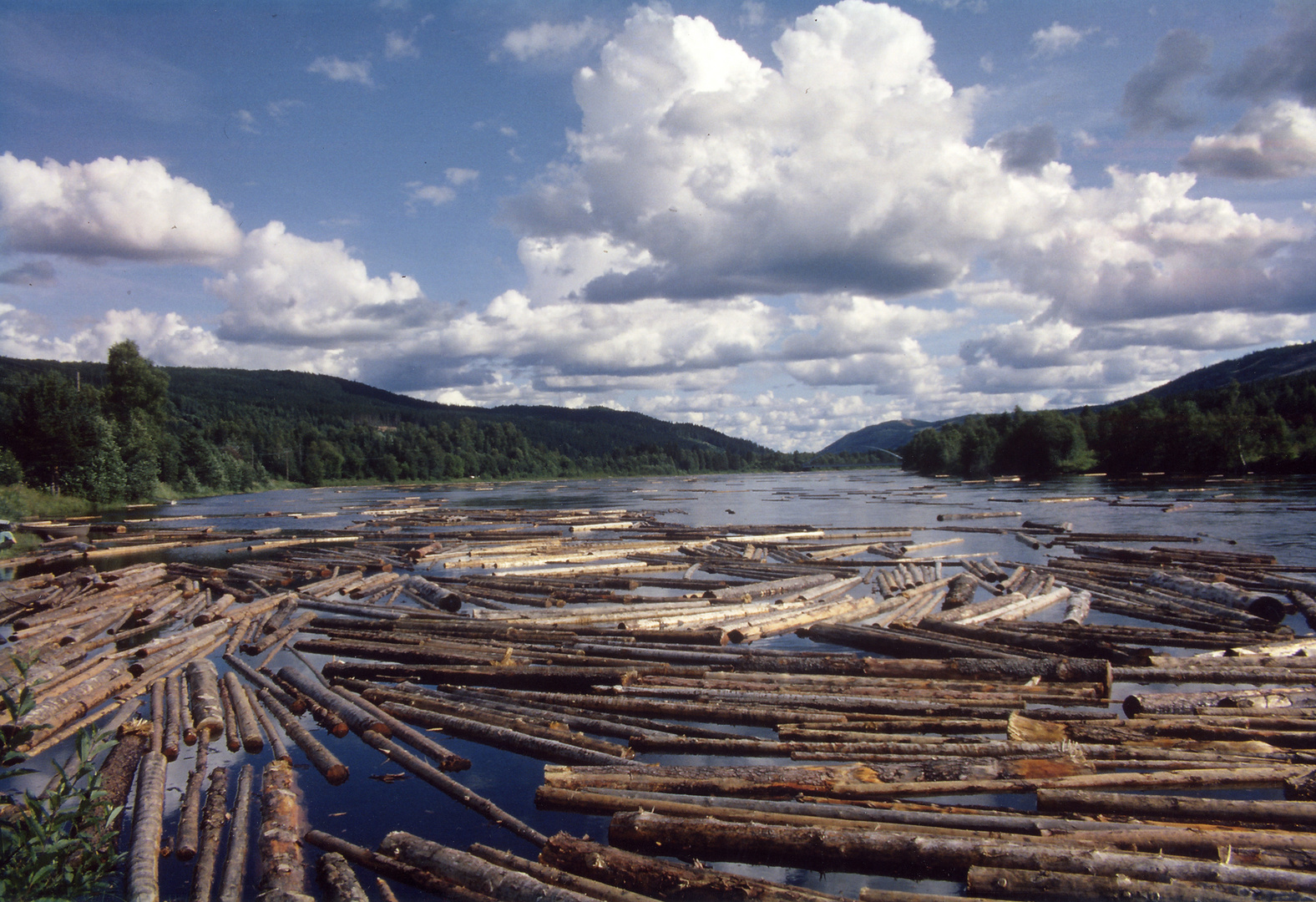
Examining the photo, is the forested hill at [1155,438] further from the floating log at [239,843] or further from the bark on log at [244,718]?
the floating log at [239,843]

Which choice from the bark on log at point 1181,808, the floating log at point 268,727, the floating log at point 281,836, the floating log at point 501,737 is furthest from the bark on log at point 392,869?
the bark on log at point 1181,808

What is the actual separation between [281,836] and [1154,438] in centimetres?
11460

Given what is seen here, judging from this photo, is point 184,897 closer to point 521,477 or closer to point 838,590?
Result: point 838,590

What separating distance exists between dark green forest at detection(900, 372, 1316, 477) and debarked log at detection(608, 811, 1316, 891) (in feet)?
317

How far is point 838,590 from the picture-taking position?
22.1 metres

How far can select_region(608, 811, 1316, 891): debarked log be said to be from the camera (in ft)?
19.2

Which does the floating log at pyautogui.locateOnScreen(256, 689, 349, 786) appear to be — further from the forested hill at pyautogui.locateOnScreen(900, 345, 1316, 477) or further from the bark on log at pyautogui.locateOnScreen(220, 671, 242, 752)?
the forested hill at pyautogui.locateOnScreen(900, 345, 1316, 477)

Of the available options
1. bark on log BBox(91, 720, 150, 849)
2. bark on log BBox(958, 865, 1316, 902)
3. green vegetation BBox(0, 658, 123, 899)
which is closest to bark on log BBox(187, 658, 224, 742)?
bark on log BBox(91, 720, 150, 849)

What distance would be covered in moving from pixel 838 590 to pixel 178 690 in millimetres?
16587

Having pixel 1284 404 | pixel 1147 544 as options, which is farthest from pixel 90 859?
pixel 1284 404

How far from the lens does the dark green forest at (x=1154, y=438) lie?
84.6m

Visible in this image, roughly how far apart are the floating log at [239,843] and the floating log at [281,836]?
15 cm

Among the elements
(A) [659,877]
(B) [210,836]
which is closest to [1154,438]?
(A) [659,877]

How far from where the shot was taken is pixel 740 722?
10.2 meters
